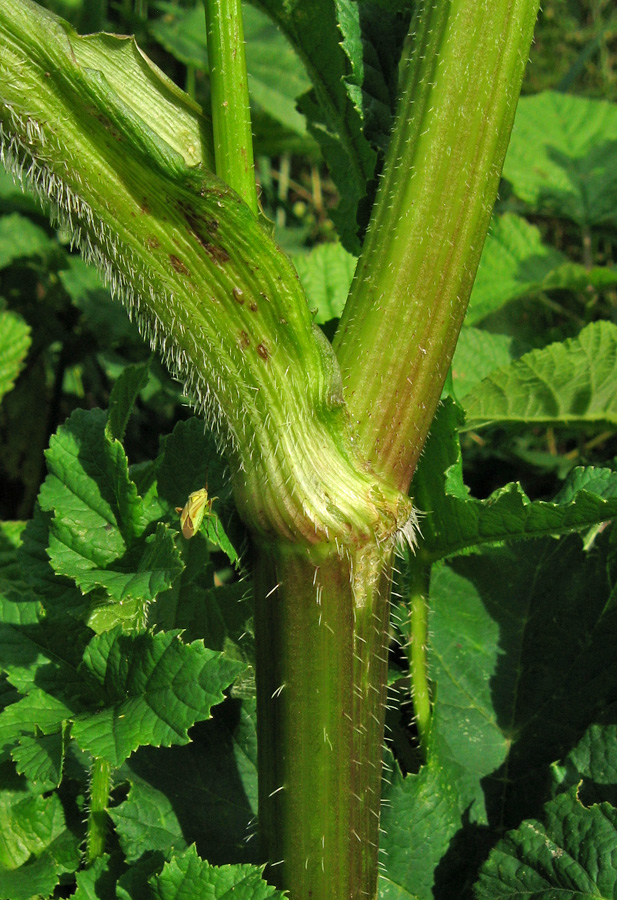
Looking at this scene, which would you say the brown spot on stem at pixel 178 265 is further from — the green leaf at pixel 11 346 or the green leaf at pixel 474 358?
the green leaf at pixel 11 346

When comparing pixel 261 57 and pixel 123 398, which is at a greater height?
pixel 261 57

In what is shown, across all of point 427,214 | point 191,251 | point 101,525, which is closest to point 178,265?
point 191,251

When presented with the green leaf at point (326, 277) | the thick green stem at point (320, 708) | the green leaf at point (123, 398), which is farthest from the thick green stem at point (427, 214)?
the green leaf at point (326, 277)

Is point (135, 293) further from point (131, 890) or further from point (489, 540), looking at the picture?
point (131, 890)

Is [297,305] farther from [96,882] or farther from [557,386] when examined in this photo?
[557,386]

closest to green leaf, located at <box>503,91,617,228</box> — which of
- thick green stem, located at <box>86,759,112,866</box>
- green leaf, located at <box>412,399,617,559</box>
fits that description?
green leaf, located at <box>412,399,617,559</box>

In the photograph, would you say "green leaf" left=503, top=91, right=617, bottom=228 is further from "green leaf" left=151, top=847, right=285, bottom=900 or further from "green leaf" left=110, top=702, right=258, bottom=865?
"green leaf" left=151, top=847, right=285, bottom=900
